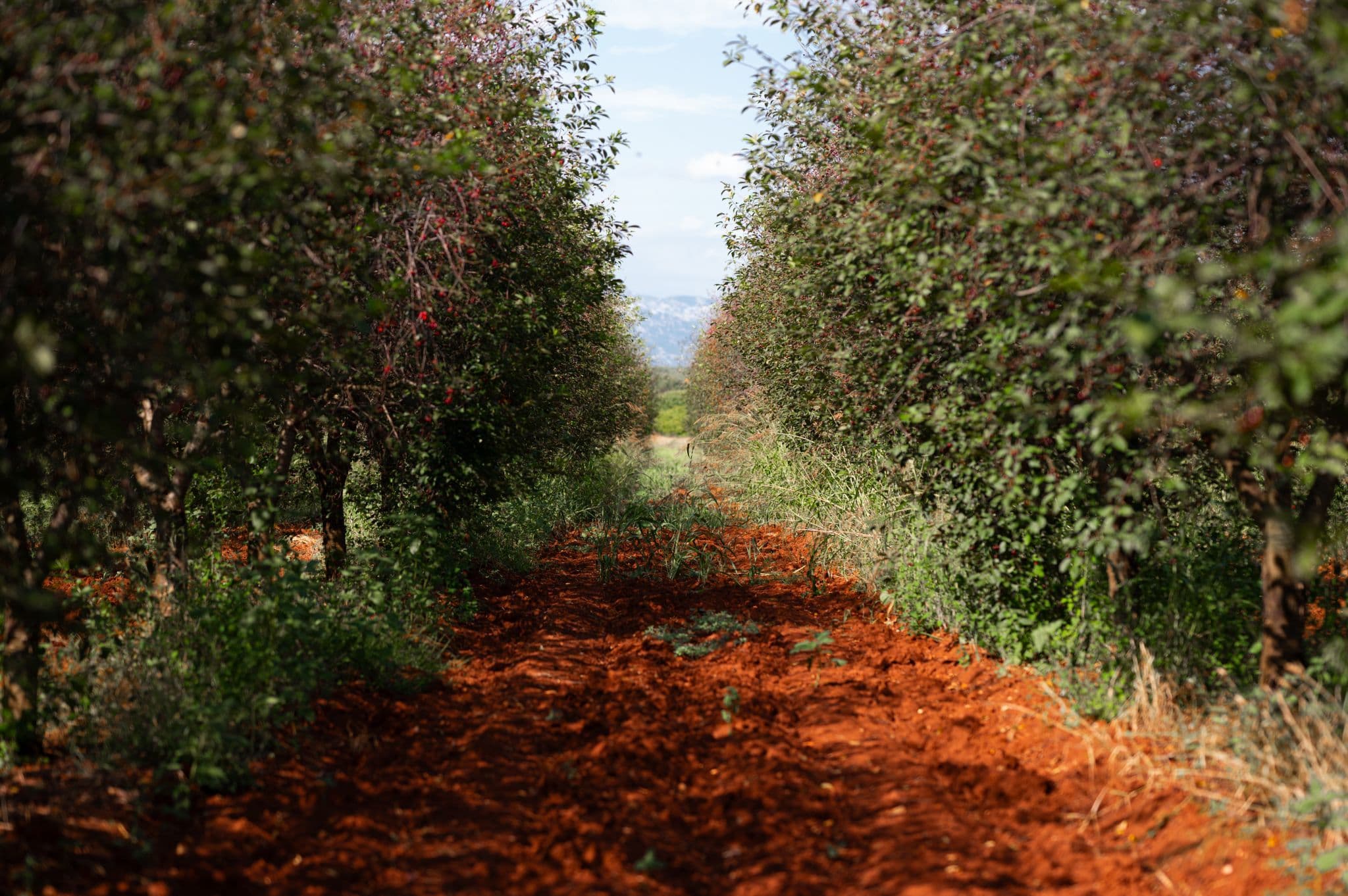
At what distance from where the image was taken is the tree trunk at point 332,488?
6453 millimetres

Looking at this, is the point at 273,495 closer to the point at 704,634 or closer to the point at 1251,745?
the point at 704,634

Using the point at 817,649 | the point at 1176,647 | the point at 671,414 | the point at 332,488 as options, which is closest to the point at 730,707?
the point at 817,649

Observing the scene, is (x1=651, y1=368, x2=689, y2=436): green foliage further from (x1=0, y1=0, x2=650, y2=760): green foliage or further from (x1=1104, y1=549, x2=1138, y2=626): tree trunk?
(x1=1104, y1=549, x2=1138, y2=626): tree trunk

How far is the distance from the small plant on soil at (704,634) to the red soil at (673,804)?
43 cm

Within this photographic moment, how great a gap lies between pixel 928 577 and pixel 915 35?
3.49 meters

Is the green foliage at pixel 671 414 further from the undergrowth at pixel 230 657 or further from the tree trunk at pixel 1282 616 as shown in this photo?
the tree trunk at pixel 1282 616

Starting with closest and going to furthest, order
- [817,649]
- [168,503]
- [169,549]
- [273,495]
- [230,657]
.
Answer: [230,657], [273,495], [169,549], [168,503], [817,649]

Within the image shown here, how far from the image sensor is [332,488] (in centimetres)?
717

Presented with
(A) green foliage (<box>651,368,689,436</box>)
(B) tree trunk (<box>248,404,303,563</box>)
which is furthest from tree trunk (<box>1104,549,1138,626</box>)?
(A) green foliage (<box>651,368,689,436</box>)

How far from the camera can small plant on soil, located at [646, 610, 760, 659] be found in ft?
21.4

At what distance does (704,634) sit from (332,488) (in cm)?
314

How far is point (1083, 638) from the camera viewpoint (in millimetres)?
5047

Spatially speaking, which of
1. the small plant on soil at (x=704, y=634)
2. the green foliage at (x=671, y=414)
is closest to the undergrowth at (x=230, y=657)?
the small plant on soil at (x=704, y=634)

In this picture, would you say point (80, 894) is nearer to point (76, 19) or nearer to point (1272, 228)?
point (76, 19)
